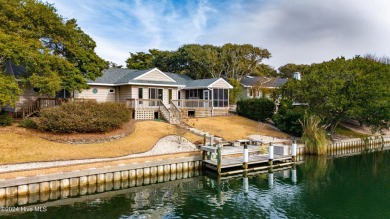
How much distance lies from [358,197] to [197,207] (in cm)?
874

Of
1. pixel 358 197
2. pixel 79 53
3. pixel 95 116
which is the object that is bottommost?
pixel 358 197

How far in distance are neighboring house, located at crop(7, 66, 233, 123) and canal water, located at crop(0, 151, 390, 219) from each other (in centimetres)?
1340

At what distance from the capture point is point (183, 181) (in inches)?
687

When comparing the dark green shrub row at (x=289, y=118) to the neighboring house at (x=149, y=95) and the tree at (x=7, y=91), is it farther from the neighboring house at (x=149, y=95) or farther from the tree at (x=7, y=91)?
the tree at (x=7, y=91)

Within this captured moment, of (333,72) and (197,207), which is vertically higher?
(333,72)

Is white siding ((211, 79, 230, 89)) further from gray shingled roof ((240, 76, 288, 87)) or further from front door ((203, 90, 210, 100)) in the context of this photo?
gray shingled roof ((240, 76, 288, 87))

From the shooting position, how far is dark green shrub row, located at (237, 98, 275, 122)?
35.1 metres

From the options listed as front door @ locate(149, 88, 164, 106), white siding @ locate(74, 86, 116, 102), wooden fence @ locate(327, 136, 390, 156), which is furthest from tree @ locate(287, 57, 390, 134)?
white siding @ locate(74, 86, 116, 102)

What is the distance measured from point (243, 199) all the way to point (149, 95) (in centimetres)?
2074

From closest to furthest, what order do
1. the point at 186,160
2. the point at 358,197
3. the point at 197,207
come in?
the point at 197,207 < the point at 358,197 < the point at 186,160

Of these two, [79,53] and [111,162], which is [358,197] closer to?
[111,162]

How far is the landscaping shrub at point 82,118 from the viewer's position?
19922 mm

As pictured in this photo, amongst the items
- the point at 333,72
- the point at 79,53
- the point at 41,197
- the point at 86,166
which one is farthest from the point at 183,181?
the point at 333,72

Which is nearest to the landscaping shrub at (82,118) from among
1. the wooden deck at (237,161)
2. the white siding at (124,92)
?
the white siding at (124,92)
